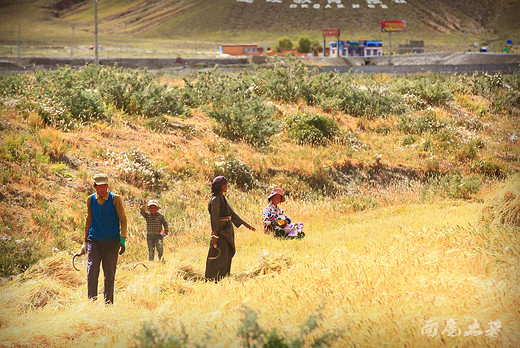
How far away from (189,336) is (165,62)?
72590mm

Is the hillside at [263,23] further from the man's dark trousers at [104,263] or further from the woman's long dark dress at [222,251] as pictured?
the man's dark trousers at [104,263]

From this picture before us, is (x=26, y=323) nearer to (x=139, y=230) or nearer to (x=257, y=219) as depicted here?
(x=139, y=230)

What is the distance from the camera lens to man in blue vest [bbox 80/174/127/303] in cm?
725

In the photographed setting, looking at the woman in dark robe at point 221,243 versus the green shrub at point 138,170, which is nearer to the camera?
the woman in dark robe at point 221,243

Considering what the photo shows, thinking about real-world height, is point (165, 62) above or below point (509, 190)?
above

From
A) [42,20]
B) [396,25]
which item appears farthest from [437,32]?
[42,20]

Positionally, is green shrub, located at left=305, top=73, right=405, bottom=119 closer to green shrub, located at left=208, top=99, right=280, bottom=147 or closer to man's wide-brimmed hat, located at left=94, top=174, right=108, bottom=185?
green shrub, located at left=208, top=99, right=280, bottom=147

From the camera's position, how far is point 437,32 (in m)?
149

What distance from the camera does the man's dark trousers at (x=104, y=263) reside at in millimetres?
7289

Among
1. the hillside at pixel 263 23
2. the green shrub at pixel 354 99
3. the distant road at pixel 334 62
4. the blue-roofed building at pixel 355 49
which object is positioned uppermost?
the hillside at pixel 263 23

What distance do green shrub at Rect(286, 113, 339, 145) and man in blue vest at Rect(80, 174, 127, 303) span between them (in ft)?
49.8

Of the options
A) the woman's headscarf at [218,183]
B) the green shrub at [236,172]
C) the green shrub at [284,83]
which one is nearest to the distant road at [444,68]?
the green shrub at [284,83]

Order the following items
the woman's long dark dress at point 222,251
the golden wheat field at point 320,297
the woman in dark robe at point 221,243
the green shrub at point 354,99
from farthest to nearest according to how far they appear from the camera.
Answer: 1. the green shrub at point 354,99
2. the woman's long dark dress at point 222,251
3. the woman in dark robe at point 221,243
4. the golden wheat field at point 320,297

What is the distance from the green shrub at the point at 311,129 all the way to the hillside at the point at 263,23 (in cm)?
11614
